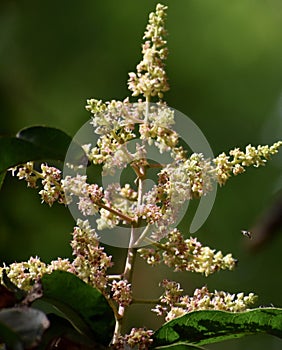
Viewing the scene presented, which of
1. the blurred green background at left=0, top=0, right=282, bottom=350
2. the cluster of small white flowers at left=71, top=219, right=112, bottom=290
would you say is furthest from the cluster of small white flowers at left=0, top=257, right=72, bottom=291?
the blurred green background at left=0, top=0, right=282, bottom=350

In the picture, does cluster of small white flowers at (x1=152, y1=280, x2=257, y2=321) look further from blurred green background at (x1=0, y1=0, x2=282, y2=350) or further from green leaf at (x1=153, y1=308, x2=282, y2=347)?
blurred green background at (x1=0, y1=0, x2=282, y2=350)

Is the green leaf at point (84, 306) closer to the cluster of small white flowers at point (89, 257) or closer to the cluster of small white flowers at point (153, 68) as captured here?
the cluster of small white flowers at point (89, 257)

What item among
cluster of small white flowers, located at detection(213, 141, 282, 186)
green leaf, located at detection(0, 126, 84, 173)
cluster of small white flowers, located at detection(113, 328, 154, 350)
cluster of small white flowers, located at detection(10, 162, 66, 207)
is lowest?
cluster of small white flowers, located at detection(113, 328, 154, 350)

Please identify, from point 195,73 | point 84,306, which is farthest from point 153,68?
point 195,73

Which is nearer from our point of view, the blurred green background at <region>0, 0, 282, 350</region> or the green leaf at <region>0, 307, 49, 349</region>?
the green leaf at <region>0, 307, 49, 349</region>

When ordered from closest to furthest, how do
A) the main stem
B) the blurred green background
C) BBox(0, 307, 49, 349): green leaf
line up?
BBox(0, 307, 49, 349): green leaf
the main stem
the blurred green background

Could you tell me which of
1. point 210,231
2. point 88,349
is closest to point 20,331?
point 88,349

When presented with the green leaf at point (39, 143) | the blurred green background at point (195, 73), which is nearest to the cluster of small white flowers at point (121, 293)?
the green leaf at point (39, 143)
